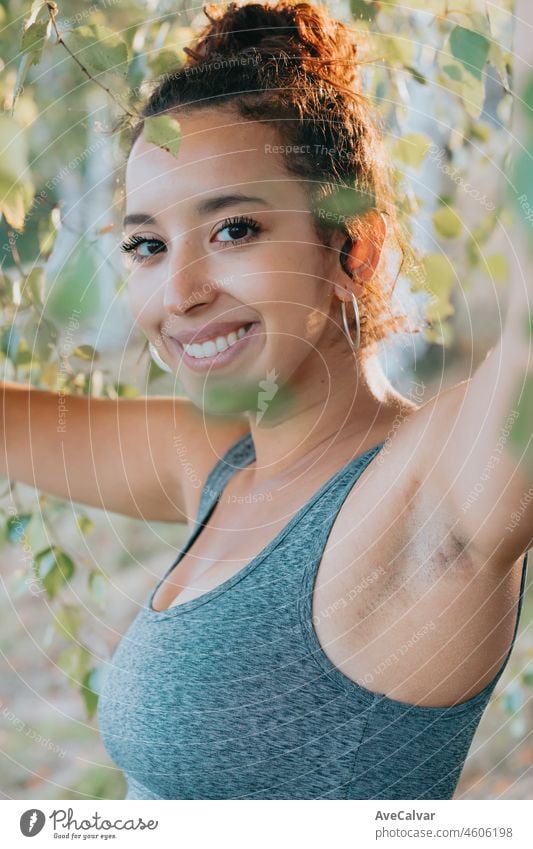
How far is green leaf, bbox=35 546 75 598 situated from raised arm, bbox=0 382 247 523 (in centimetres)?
4

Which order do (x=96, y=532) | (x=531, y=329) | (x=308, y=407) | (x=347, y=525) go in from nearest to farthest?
(x=531, y=329), (x=347, y=525), (x=308, y=407), (x=96, y=532)

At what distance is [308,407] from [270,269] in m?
0.09

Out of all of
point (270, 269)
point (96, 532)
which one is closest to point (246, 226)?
point (270, 269)

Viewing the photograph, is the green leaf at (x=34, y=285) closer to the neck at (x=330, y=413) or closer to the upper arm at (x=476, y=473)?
the neck at (x=330, y=413)

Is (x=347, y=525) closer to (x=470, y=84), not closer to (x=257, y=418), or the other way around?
(x=257, y=418)

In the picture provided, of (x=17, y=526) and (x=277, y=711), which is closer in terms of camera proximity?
(x=277, y=711)

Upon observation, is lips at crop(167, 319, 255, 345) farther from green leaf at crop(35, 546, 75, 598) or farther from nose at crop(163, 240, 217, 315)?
green leaf at crop(35, 546, 75, 598)

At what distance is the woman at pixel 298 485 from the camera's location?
451 millimetres

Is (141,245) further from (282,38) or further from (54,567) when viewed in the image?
(54,567)

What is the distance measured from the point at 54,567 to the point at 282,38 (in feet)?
1.33

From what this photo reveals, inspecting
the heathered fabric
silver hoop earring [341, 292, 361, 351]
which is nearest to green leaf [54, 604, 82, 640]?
the heathered fabric

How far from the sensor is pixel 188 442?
68 centimetres

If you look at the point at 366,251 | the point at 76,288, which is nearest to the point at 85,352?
the point at 76,288

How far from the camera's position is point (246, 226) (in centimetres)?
52
